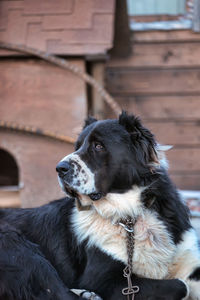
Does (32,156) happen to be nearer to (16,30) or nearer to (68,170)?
(16,30)

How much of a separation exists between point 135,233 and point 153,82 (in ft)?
13.7

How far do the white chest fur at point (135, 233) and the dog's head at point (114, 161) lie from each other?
94 millimetres

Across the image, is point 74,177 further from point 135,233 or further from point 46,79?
point 46,79

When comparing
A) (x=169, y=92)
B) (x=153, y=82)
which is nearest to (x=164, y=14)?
(x=153, y=82)

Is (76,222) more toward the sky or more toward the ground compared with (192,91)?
more toward the ground

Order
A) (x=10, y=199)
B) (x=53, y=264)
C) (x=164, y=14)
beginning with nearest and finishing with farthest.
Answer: (x=53, y=264) → (x=10, y=199) → (x=164, y=14)

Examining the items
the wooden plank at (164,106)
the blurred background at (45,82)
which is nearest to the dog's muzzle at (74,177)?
the blurred background at (45,82)

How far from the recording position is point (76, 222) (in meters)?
2.67

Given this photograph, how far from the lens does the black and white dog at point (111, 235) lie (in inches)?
91.5

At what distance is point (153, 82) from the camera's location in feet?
20.8

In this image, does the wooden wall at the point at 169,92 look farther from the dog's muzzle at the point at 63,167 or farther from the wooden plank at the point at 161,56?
the dog's muzzle at the point at 63,167

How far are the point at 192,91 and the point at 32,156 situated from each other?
292 centimetres

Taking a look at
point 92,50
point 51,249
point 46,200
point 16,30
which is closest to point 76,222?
point 51,249

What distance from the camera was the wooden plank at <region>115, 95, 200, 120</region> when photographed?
631 centimetres
